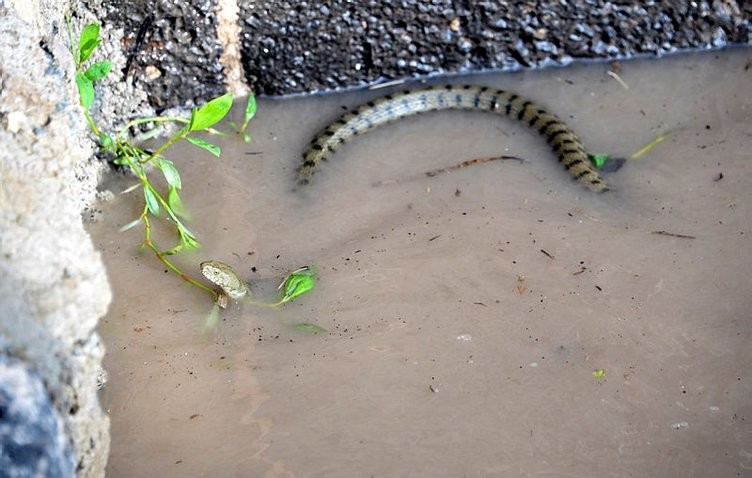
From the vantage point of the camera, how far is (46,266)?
123 inches

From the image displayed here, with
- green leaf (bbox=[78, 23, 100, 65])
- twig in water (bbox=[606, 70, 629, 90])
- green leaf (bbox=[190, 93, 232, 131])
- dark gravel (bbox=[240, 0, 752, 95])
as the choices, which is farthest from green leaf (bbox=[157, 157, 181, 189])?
twig in water (bbox=[606, 70, 629, 90])

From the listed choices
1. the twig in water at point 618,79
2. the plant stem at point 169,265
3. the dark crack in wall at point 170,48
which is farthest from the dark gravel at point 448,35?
the plant stem at point 169,265

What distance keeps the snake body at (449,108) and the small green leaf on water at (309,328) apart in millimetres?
1119

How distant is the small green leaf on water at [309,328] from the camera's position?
471 cm

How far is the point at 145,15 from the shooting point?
529 centimetres

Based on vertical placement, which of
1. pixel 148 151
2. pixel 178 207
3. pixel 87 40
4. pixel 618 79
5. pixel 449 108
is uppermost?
pixel 87 40

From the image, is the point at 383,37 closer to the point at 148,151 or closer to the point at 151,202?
the point at 148,151

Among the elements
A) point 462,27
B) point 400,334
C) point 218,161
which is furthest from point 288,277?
point 462,27

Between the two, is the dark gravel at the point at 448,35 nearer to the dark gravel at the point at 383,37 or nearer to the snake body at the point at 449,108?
the dark gravel at the point at 383,37

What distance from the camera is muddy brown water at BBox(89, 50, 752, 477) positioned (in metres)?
4.28

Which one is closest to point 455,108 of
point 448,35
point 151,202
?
point 448,35

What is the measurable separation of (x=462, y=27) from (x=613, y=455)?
3149mm

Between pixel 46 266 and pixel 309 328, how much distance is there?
6.13ft

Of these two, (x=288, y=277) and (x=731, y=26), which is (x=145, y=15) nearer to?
(x=288, y=277)
